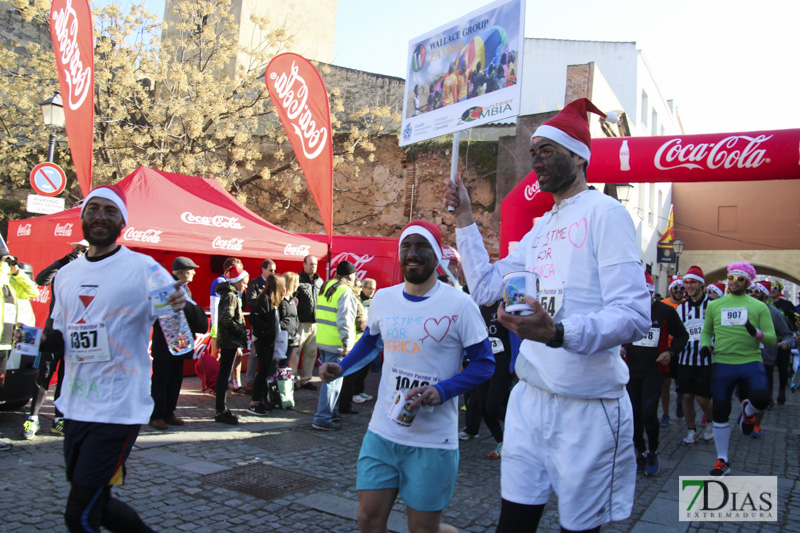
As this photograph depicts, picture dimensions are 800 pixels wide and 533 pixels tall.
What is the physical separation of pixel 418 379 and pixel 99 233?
1806mm

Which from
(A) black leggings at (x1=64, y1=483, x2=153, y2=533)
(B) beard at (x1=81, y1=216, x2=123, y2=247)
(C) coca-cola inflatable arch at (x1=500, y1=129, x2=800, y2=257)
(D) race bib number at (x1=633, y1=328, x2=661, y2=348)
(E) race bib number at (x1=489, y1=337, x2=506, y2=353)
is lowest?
(A) black leggings at (x1=64, y1=483, x2=153, y2=533)

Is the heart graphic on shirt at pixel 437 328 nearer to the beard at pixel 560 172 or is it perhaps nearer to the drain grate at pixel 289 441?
the beard at pixel 560 172

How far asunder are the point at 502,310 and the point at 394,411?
1092 millimetres

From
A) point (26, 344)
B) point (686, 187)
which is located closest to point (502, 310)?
point (26, 344)

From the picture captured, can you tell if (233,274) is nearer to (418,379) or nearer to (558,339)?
(418,379)

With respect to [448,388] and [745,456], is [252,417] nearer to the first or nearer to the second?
[448,388]

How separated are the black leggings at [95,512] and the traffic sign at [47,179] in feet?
30.2

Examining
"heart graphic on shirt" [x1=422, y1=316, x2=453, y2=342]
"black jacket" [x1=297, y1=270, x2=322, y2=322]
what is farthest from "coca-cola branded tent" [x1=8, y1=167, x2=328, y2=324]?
"heart graphic on shirt" [x1=422, y1=316, x2=453, y2=342]

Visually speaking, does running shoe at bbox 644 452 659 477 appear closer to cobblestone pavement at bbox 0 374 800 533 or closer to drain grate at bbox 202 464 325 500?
cobblestone pavement at bbox 0 374 800 533

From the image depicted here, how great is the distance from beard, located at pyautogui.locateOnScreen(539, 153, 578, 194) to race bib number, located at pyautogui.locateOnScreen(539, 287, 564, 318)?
1.41ft

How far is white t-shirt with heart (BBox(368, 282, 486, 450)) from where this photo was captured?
300 centimetres

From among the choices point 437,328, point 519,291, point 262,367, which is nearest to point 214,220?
point 262,367

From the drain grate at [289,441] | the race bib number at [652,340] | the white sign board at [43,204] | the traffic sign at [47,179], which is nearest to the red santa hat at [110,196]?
the drain grate at [289,441]

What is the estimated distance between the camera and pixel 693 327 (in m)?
7.69
